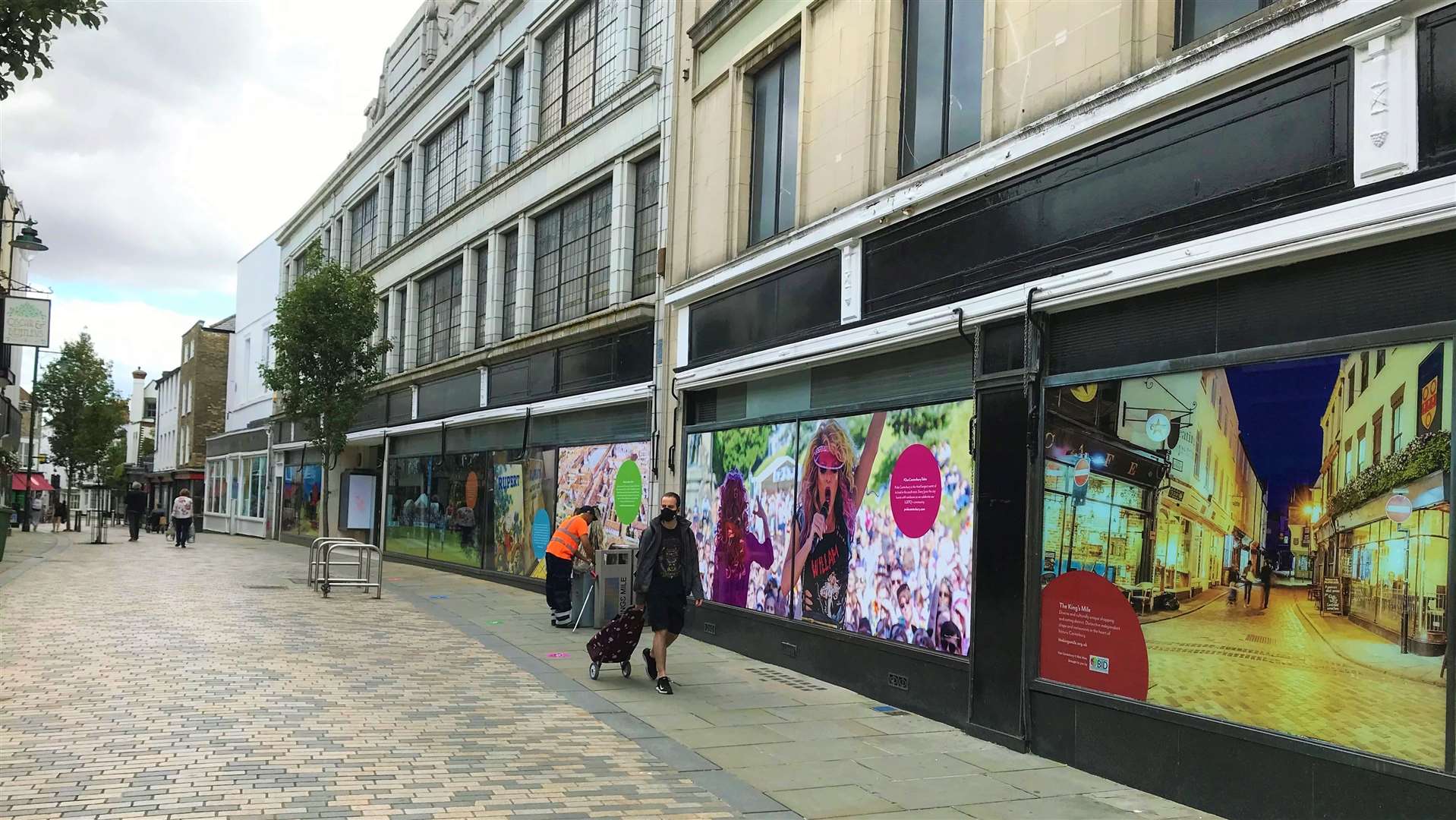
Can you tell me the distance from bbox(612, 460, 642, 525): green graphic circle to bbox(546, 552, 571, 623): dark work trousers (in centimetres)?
163

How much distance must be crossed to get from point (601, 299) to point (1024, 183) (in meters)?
10.7

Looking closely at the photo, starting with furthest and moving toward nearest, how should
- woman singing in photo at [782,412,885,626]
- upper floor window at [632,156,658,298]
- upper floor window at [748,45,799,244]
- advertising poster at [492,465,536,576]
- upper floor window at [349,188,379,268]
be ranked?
upper floor window at [349,188,379,268]
advertising poster at [492,465,536,576]
upper floor window at [632,156,658,298]
upper floor window at [748,45,799,244]
woman singing in photo at [782,412,885,626]

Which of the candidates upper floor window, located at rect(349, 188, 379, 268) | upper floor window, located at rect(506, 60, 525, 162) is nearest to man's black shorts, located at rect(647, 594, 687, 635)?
upper floor window, located at rect(506, 60, 525, 162)

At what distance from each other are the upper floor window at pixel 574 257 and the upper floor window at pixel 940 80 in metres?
7.96

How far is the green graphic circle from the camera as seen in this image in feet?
52.3

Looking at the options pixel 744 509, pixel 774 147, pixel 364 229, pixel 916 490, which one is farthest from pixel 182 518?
pixel 916 490

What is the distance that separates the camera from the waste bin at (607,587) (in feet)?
46.5

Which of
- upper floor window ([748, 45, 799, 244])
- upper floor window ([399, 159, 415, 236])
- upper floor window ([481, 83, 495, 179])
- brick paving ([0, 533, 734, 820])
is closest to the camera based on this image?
brick paving ([0, 533, 734, 820])

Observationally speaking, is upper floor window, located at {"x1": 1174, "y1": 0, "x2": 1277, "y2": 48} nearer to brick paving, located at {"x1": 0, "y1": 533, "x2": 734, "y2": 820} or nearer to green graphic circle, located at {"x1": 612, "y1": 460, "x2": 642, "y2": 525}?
brick paving, located at {"x1": 0, "y1": 533, "x2": 734, "y2": 820}

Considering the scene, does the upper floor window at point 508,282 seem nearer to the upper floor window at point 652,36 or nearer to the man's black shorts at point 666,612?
the upper floor window at point 652,36

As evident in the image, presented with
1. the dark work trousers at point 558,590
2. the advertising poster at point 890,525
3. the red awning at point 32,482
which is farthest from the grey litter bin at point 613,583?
the red awning at point 32,482

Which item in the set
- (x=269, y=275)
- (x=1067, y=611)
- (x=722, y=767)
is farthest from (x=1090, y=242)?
(x=269, y=275)

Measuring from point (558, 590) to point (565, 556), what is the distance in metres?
0.72

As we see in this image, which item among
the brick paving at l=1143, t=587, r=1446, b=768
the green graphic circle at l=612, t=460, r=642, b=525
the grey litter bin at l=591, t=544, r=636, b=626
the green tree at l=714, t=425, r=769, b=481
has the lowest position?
the grey litter bin at l=591, t=544, r=636, b=626
